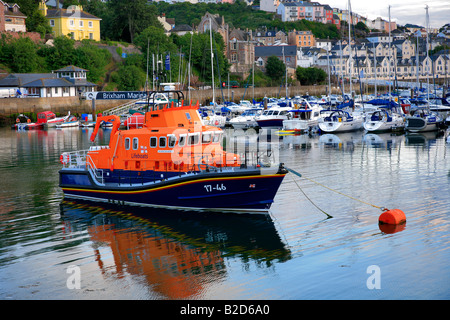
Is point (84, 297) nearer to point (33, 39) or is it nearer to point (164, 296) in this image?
point (164, 296)

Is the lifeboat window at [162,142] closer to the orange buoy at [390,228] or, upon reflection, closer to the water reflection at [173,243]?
the water reflection at [173,243]

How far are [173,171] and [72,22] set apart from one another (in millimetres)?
75731

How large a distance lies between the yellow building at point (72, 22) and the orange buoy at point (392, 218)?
77.6 meters

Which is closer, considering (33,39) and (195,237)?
(195,237)

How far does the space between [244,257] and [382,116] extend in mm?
42171

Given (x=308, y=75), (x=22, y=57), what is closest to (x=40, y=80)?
(x=22, y=57)

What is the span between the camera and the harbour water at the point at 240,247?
12648 millimetres

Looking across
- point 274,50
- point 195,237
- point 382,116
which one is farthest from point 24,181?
point 274,50

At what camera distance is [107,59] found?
83.4 m

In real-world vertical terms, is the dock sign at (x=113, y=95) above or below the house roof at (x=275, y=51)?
below

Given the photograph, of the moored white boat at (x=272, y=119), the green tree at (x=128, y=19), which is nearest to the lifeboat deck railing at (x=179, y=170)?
the moored white boat at (x=272, y=119)

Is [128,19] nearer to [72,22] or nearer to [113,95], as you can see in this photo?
[72,22]

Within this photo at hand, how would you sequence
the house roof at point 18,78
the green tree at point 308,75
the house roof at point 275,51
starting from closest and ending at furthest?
1. the house roof at point 18,78
2. the green tree at point 308,75
3. the house roof at point 275,51

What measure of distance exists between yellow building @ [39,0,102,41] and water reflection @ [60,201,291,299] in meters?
72.9
